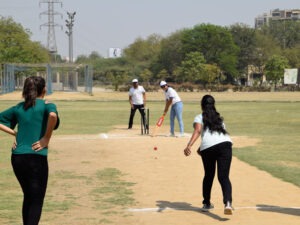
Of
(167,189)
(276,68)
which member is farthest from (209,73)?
(167,189)

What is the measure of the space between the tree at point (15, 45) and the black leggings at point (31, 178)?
71.5m

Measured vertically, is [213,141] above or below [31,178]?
above

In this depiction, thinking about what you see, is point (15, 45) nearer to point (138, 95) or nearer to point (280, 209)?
point (138, 95)

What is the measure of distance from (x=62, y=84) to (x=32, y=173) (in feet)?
242

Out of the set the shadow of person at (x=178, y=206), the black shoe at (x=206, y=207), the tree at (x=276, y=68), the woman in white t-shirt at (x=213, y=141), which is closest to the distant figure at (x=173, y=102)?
the shadow of person at (x=178, y=206)

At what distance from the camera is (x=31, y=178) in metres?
6.12

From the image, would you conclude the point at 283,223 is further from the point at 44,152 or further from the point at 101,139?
the point at 101,139

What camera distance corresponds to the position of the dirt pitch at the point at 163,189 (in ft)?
26.1

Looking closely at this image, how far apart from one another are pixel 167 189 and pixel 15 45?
247ft

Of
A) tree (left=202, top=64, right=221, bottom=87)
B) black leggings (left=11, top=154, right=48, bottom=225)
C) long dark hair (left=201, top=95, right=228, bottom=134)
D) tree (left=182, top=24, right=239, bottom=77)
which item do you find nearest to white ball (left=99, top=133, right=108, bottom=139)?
long dark hair (left=201, top=95, right=228, bottom=134)

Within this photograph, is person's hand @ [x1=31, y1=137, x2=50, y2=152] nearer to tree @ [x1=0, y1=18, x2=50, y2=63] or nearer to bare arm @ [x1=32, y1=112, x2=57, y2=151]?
bare arm @ [x1=32, y1=112, x2=57, y2=151]

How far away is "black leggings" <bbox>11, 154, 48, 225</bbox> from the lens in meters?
6.11

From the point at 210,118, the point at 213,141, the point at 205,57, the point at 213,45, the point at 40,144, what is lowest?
the point at 213,141

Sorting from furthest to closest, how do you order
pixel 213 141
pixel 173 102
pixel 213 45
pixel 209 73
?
pixel 213 45, pixel 209 73, pixel 173 102, pixel 213 141
